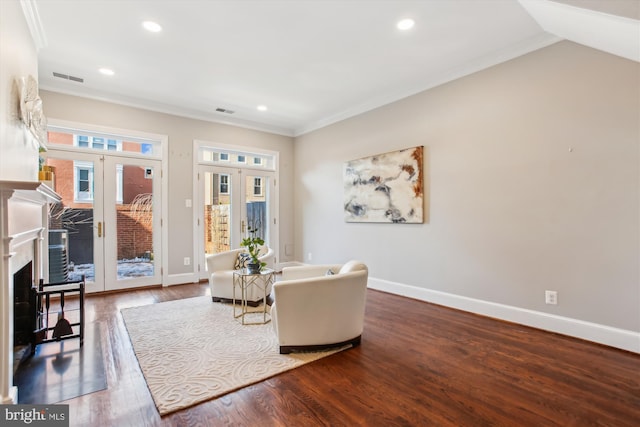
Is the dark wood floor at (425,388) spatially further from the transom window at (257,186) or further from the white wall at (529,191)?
the transom window at (257,186)

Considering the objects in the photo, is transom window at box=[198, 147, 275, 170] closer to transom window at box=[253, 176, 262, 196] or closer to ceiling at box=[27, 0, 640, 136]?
transom window at box=[253, 176, 262, 196]

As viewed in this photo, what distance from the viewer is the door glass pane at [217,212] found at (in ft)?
18.1

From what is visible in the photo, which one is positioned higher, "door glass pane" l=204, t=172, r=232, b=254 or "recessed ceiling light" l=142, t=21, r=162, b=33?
"recessed ceiling light" l=142, t=21, r=162, b=33

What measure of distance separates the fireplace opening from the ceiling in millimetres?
2347

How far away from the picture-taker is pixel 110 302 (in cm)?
416

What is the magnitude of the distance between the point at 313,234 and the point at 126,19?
4.34 m

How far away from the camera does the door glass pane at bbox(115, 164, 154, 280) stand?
4766 mm

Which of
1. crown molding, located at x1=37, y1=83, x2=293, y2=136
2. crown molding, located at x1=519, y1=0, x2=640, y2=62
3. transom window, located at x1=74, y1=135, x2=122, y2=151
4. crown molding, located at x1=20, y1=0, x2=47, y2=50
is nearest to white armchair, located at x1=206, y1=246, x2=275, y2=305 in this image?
transom window, located at x1=74, y1=135, x2=122, y2=151

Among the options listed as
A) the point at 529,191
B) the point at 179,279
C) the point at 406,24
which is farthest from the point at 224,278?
the point at 529,191

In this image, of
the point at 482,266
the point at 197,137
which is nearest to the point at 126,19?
the point at 197,137

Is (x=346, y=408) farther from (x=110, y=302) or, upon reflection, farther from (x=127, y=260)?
(x=127, y=260)

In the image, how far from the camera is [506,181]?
3.39m

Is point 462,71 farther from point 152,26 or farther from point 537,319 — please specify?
point 152,26

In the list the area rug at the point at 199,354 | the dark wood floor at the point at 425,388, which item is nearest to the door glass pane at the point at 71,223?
the area rug at the point at 199,354
